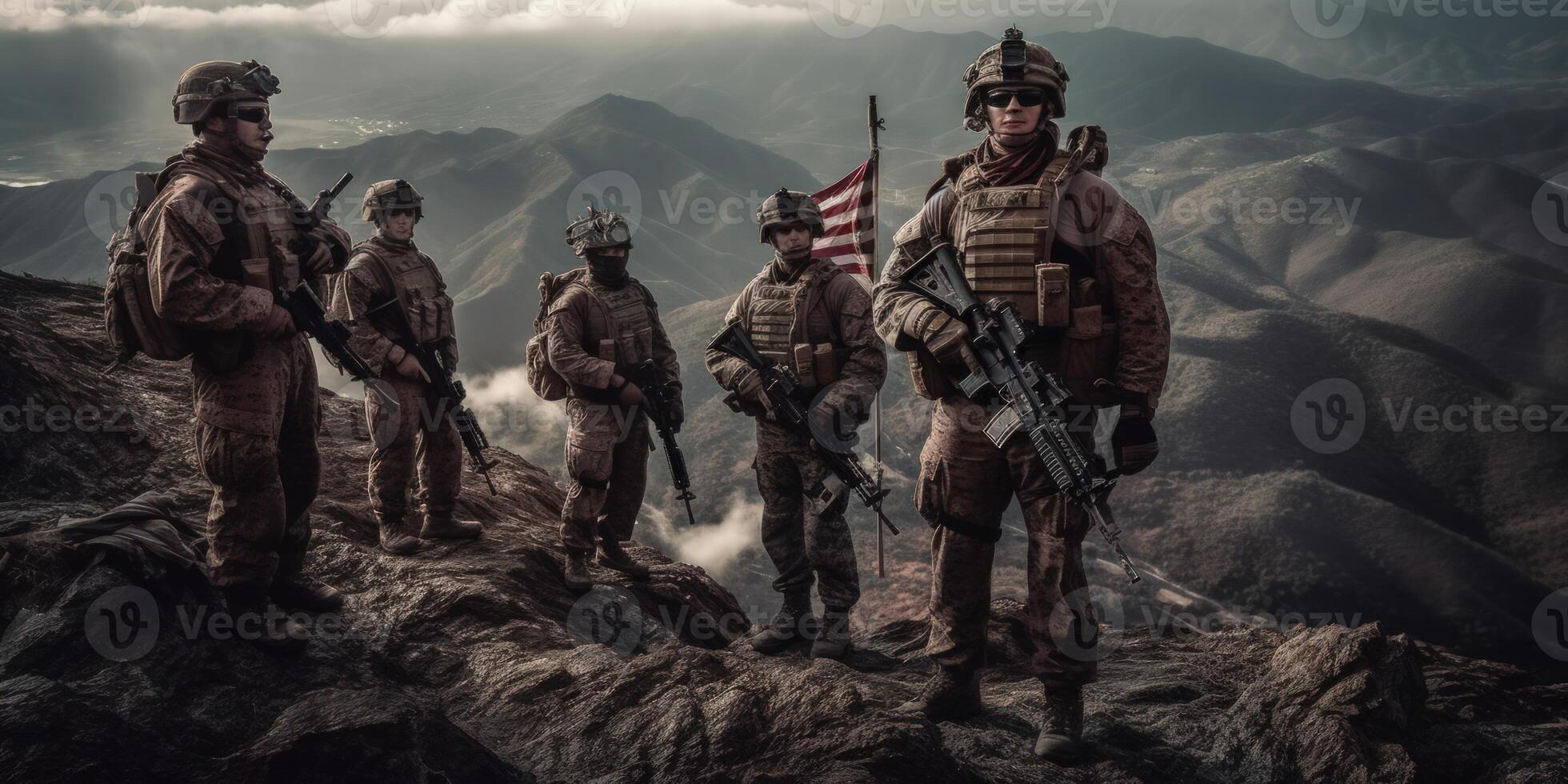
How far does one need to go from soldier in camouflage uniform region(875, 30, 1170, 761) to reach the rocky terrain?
606mm

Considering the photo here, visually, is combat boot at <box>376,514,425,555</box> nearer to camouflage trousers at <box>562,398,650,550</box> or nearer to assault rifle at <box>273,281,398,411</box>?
camouflage trousers at <box>562,398,650,550</box>

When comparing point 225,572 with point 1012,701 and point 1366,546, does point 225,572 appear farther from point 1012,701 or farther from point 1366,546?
point 1366,546

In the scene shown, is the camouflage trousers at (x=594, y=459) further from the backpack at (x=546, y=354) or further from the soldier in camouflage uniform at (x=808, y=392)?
the soldier in camouflage uniform at (x=808, y=392)

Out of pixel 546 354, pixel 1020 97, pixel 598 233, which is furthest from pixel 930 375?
pixel 546 354

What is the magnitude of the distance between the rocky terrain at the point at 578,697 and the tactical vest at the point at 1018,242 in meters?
2.31

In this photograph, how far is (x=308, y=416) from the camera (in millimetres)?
5871

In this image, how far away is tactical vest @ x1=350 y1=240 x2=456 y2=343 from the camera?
7844 mm

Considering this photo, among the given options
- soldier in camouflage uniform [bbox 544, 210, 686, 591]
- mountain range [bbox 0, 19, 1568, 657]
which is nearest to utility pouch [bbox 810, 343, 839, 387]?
soldier in camouflage uniform [bbox 544, 210, 686, 591]

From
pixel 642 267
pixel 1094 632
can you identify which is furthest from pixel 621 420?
pixel 642 267

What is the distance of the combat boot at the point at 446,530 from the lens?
8234 millimetres

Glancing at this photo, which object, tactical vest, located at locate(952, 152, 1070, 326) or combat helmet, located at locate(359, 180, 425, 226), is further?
combat helmet, located at locate(359, 180, 425, 226)

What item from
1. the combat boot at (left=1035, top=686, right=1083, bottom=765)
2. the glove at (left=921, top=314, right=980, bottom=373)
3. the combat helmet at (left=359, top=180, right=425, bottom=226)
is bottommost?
the combat boot at (left=1035, top=686, right=1083, bottom=765)

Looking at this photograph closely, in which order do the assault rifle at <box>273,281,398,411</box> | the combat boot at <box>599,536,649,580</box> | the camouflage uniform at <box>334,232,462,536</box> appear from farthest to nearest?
the combat boot at <box>599,536,649,580</box> → the camouflage uniform at <box>334,232,462,536</box> → the assault rifle at <box>273,281,398,411</box>

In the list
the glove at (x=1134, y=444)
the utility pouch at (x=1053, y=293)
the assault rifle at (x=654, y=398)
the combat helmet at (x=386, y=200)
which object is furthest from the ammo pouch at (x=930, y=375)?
the combat helmet at (x=386, y=200)
